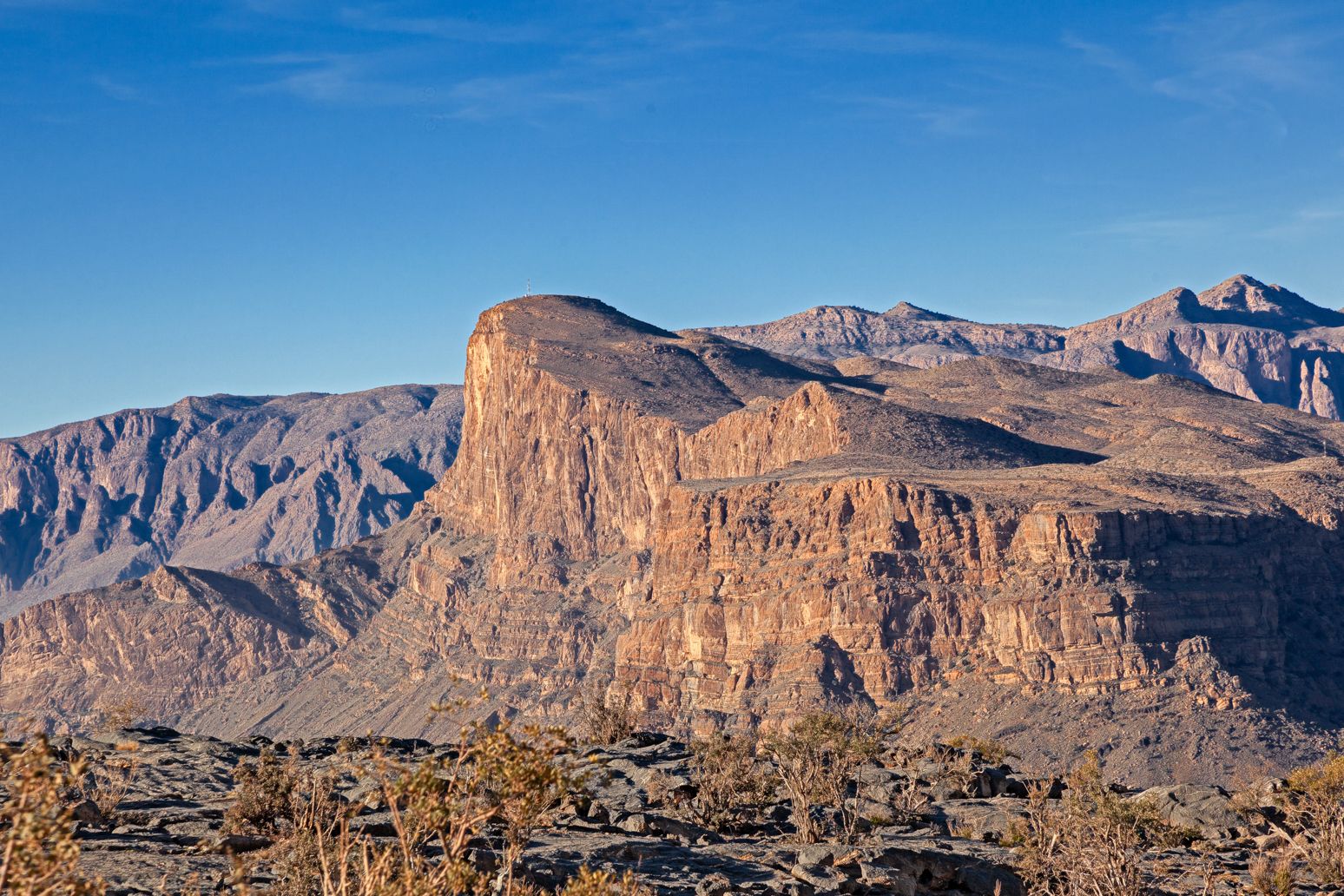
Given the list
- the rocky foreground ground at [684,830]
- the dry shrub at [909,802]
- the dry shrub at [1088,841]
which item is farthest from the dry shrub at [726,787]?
the dry shrub at [1088,841]

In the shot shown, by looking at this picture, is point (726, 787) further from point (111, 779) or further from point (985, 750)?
point (985, 750)

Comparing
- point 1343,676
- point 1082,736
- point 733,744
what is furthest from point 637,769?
point 1343,676

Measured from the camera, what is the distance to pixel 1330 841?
45.3m

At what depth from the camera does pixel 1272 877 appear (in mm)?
42250

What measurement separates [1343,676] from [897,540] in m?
44.1

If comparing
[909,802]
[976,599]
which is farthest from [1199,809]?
[976,599]

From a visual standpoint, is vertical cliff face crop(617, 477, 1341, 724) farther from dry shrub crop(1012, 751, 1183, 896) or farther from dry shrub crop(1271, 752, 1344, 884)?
dry shrub crop(1012, 751, 1183, 896)

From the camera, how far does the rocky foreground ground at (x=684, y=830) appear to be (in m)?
35.4

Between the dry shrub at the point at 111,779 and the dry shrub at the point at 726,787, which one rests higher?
the dry shrub at the point at 111,779

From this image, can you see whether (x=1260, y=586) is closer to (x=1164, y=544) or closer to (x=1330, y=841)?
(x=1164, y=544)

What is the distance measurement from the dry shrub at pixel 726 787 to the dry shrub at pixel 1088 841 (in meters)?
7.59

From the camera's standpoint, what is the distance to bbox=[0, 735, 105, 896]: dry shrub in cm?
1972

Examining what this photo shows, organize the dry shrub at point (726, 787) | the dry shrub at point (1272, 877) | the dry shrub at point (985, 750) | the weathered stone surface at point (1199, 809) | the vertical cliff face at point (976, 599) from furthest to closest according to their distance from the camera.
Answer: the vertical cliff face at point (976, 599), the dry shrub at point (985, 750), the weathered stone surface at point (1199, 809), the dry shrub at point (726, 787), the dry shrub at point (1272, 877)

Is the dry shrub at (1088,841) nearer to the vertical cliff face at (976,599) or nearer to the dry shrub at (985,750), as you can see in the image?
the dry shrub at (985,750)
